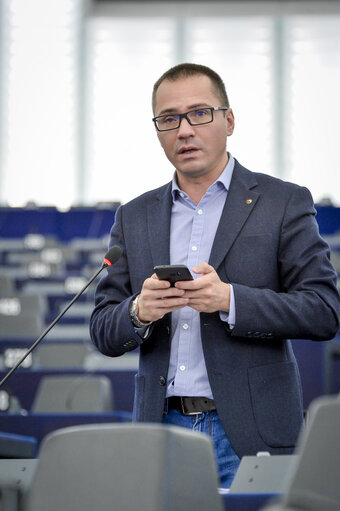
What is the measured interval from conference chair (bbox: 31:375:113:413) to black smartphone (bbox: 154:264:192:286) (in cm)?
274

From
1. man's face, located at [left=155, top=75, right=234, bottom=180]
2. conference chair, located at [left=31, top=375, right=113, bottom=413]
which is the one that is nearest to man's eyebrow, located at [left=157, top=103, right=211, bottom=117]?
man's face, located at [left=155, top=75, right=234, bottom=180]

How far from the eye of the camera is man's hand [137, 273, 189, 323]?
1904 mm

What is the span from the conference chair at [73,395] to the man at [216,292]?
2.40m

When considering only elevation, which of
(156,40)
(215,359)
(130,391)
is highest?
(156,40)

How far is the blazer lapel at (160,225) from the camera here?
84.0 inches

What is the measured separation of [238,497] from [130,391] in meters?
3.65

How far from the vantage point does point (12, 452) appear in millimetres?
2379

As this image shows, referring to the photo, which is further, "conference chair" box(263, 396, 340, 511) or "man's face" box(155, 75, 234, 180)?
"man's face" box(155, 75, 234, 180)

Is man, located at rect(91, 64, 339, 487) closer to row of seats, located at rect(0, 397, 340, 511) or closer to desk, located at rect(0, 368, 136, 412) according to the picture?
row of seats, located at rect(0, 397, 340, 511)

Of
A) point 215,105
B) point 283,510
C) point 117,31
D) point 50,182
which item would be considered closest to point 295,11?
point 117,31

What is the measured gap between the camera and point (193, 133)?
6.90 feet

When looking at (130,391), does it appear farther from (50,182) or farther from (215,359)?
(50,182)

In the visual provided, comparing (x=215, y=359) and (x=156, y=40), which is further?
(x=156, y=40)

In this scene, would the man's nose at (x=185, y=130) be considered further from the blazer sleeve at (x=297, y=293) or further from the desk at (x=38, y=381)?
the desk at (x=38, y=381)
